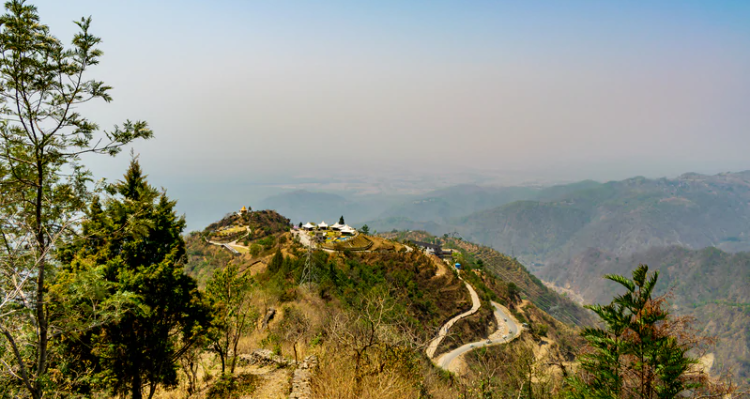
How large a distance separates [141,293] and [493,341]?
150ft

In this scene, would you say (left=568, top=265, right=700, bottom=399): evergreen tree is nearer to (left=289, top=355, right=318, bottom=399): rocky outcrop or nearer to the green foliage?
(left=289, top=355, right=318, bottom=399): rocky outcrop

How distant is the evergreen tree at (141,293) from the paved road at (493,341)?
2865 cm

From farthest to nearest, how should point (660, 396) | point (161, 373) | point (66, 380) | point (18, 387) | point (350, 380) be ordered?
point (161, 373)
point (66, 380)
point (350, 380)
point (18, 387)
point (660, 396)

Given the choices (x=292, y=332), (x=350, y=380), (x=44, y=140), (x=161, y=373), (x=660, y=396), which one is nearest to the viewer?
(x=660, y=396)

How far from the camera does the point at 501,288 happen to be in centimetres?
7250

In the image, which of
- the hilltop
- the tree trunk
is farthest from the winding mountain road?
the tree trunk

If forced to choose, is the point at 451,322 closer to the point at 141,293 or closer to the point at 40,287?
the point at 141,293

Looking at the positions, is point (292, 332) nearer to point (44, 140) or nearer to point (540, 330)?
point (44, 140)

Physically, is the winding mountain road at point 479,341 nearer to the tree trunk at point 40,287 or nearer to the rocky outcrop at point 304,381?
the rocky outcrop at point 304,381

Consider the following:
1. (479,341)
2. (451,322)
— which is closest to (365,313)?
(451,322)

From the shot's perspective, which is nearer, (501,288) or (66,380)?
(66,380)

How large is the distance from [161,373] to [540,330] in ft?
191

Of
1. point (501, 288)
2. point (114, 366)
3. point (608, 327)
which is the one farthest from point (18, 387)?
Result: point (501, 288)

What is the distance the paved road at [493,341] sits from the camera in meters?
35.6
